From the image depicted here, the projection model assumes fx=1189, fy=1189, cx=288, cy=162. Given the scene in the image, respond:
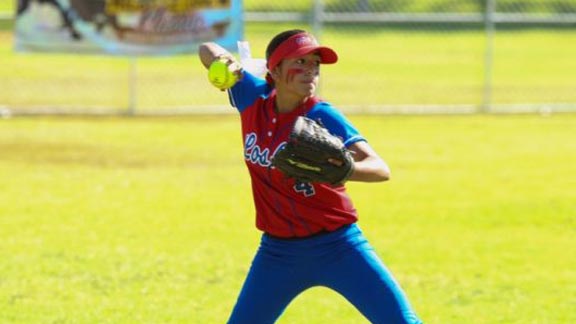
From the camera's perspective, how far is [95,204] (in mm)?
12055

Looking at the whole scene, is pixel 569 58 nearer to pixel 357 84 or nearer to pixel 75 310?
pixel 357 84

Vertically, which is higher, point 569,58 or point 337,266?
point 337,266

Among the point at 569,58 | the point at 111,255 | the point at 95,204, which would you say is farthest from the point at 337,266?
the point at 569,58

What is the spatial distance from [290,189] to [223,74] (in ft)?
2.82

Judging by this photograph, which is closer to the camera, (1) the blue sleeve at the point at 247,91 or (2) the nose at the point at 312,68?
(2) the nose at the point at 312,68

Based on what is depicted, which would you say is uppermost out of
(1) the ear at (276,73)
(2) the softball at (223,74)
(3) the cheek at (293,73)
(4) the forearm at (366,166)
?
(3) the cheek at (293,73)

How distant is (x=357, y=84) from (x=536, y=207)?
1069cm

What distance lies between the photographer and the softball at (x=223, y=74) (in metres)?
6.33

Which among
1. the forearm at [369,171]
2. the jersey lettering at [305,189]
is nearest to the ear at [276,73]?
the jersey lettering at [305,189]

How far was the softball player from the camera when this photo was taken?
5695 mm

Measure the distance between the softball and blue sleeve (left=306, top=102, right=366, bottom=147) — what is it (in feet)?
2.19

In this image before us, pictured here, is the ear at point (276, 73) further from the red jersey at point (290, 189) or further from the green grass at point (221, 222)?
the green grass at point (221, 222)

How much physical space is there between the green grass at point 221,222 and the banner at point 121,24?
4.84 feet

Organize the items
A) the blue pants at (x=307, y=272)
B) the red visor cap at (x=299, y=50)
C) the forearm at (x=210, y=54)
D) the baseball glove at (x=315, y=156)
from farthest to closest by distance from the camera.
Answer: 1. the forearm at (x=210, y=54)
2. the red visor cap at (x=299, y=50)
3. the blue pants at (x=307, y=272)
4. the baseball glove at (x=315, y=156)
